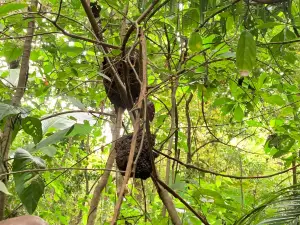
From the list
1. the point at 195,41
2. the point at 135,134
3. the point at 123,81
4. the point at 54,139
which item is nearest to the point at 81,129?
the point at 54,139

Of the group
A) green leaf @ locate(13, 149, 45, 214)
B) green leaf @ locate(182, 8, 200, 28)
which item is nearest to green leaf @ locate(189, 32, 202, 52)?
green leaf @ locate(182, 8, 200, 28)

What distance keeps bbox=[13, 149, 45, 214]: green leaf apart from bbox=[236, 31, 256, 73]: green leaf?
61 centimetres

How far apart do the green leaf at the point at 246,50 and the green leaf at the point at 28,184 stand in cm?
61

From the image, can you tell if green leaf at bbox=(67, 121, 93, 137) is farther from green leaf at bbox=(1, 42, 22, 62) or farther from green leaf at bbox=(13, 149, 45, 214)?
green leaf at bbox=(1, 42, 22, 62)

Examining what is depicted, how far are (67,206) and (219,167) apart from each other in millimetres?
1915

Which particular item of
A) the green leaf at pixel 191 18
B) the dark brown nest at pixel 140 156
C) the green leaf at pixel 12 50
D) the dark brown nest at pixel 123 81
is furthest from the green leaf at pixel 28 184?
the green leaf at pixel 191 18

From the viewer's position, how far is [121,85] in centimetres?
108

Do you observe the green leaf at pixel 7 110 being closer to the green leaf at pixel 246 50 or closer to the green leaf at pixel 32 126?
the green leaf at pixel 32 126

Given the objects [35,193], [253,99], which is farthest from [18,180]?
[253,99]

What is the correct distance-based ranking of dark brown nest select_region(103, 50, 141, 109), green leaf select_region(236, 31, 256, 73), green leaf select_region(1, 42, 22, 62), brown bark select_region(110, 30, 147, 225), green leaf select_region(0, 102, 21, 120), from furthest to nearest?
green leaf select_region(1, 42, 22, 62) < dark brown nest select_region(103, 50, 141, 109) < green leaf select_region(0, 102, 21, 120) < green leaf select_region(236, 31, 256, 73) < brown bark select_region(110, 30, 147, 225)

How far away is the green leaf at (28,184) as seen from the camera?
→ 953 millimetres

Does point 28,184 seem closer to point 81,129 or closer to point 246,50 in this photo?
point 81,129

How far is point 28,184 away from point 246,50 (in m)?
0.66

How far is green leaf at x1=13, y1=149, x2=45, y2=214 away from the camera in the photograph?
95 centimetres
